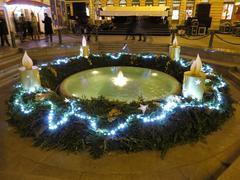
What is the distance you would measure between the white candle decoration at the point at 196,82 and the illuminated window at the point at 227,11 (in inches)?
819

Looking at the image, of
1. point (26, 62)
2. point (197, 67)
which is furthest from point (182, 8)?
point (26, 62)

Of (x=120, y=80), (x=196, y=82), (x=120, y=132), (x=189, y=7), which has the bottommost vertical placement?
(x=120, y=132)

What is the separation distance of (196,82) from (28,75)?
325 cm

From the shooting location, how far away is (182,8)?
2241 cm

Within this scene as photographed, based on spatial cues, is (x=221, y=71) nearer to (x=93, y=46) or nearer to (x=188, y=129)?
(x=188, y=129)

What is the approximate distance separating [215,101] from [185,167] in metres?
1.49

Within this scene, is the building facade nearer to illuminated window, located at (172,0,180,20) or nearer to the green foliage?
illuminated window, located at (172,0,180,20)

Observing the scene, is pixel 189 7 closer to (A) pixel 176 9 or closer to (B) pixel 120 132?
(A) pixel 176 9

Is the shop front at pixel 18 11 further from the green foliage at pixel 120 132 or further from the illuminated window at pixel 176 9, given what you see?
the illuminated window at pixel 176 9

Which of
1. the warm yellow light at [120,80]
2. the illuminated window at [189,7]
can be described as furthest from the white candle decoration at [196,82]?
the illuminated window at [189,7]

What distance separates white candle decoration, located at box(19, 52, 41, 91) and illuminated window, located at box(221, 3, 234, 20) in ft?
72.6

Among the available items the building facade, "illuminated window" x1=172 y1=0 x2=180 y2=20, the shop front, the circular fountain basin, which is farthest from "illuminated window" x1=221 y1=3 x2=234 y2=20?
the circular fountain basin

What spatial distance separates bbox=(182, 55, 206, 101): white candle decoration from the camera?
11.7 feet

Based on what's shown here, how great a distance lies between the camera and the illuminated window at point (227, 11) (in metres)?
20.3
